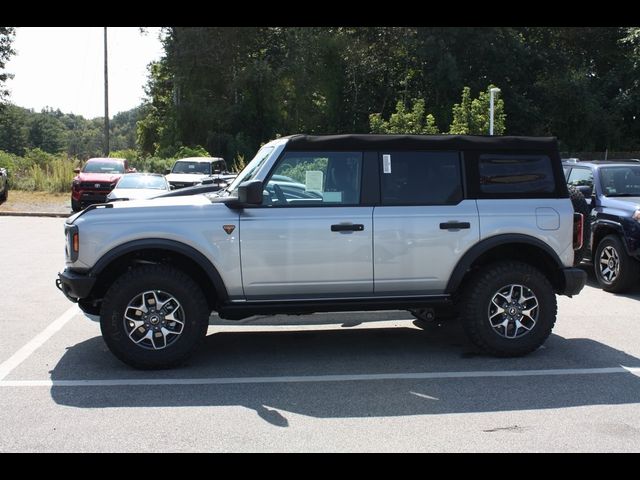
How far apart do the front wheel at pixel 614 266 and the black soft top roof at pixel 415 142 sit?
352cm

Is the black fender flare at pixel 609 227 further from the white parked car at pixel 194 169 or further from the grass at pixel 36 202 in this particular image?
the grass at pixel 36 202

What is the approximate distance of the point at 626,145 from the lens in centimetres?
4534

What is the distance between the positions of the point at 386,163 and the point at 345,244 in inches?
33.2

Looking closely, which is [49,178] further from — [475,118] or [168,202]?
[168,202]

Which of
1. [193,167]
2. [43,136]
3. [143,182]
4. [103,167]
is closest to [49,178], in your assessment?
[103,167]

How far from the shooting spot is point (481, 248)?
6320mm

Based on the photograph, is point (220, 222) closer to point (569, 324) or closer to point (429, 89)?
point (569, 324)

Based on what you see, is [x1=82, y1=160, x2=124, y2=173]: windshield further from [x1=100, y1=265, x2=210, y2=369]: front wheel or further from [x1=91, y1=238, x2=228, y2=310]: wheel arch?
[x1=100, y1=265, x2=210, y2=369]: front wheel

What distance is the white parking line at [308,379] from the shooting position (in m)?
5.71

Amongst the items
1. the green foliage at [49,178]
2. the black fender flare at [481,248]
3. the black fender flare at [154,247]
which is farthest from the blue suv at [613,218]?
the green foliage at [49,178]

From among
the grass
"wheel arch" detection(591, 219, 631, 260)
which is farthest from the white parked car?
"wheel arch" detection(591, 219, 631, 260)

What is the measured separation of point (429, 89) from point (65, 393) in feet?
143

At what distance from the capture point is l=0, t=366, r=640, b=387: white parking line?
5.71 meters

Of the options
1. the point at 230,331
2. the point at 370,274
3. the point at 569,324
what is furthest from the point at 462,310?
the point at 230,331
